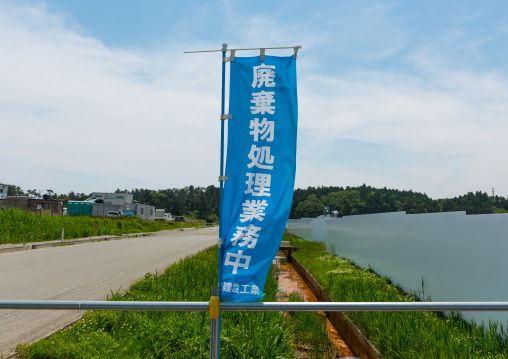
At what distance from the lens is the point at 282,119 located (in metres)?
3.44

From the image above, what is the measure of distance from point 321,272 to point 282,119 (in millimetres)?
10852

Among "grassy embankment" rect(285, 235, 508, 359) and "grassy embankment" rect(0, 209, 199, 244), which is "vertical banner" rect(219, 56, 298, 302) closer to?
"grassy embankment" rect(285, 235, 508, 359)

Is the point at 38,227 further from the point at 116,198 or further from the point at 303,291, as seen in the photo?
the point at 116,198

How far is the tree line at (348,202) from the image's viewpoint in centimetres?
6988

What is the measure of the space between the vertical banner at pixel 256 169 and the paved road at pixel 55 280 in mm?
3884

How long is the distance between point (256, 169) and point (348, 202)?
96.9 m

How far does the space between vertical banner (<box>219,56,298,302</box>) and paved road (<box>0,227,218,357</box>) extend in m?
3.88

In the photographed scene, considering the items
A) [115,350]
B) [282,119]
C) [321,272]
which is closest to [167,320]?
[115,350]

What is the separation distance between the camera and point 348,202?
97000 mm

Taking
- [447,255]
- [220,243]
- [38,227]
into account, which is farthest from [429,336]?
[38,227]

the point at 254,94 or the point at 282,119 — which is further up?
the point at 254,94

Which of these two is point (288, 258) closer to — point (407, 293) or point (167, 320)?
point (407, 293)

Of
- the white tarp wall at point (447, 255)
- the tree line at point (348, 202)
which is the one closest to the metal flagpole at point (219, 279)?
the white tarp wall at point (447, 255)

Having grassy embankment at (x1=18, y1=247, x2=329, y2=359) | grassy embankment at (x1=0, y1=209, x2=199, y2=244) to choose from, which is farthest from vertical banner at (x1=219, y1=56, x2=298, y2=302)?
grassy embankment at (x1=0, y1=209, x2=199, y2=244)
